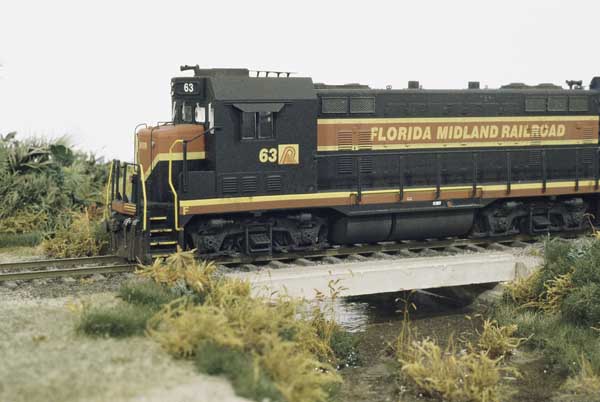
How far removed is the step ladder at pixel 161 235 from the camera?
1312cm

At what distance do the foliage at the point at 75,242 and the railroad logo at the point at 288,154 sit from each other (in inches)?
160

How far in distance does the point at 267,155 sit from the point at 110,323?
524cm

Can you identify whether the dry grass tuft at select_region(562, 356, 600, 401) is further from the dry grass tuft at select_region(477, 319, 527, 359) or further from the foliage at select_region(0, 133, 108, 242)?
the foliage at select_region(0, 133, 108, 242)

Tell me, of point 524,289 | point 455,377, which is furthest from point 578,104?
point 455,377

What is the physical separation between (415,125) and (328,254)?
316 cm

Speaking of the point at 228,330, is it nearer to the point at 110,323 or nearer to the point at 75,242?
the point at 110,323

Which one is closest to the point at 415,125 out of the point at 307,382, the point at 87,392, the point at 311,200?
the point at 311,200

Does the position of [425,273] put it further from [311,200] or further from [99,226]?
[99,226]

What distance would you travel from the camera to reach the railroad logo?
13953 millimetres

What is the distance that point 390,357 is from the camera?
12664 millimetres

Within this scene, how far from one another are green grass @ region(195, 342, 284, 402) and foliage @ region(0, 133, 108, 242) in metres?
8.67

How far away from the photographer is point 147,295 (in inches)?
426

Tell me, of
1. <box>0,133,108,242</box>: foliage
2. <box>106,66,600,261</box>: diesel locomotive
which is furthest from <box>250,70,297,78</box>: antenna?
<box>0,133,108,242</box>: foliage

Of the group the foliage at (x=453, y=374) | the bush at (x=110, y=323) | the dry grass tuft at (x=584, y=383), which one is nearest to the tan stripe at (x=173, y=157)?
the bush at (x=110, y=323)
